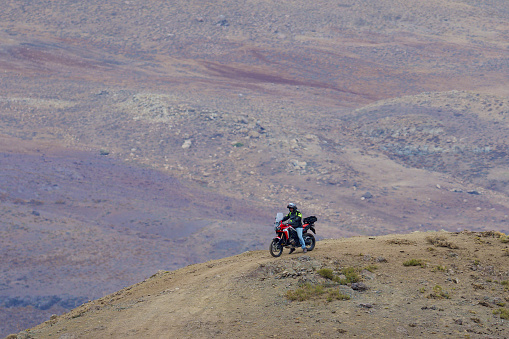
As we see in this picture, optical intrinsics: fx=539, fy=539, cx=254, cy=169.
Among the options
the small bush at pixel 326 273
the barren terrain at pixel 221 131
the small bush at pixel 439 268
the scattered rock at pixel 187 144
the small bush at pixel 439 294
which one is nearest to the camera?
the small bush at pixel 439 294

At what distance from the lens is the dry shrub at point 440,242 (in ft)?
44.0

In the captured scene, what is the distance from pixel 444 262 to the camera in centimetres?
1263

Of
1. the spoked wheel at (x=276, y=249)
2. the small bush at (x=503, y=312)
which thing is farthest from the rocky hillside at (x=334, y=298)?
the spoked wheel at (x=276, y=249)

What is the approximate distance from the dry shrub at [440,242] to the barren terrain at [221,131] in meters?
17.3

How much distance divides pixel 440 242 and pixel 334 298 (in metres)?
3.93

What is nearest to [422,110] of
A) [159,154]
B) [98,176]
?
[159,154]

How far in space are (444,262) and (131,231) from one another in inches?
891

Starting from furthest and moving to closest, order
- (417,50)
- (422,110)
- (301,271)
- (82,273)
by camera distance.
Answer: (417,50), (422,110), (82,273), (301,271)

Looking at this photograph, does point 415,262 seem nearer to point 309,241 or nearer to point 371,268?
point 371,268

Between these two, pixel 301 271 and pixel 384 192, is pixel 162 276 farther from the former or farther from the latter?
pixel 384 192

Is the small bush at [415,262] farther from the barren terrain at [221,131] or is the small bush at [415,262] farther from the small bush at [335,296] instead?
the barren terrain at [221,131]

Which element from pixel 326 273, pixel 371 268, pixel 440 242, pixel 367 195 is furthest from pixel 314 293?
pixel 367 195

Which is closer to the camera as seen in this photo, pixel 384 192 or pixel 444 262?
pixel 444 262

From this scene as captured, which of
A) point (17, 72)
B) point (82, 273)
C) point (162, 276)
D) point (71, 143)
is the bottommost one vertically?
point (82, 273)
